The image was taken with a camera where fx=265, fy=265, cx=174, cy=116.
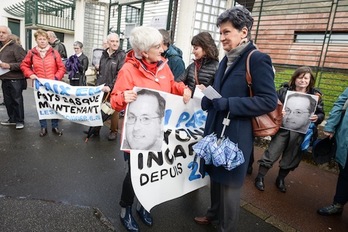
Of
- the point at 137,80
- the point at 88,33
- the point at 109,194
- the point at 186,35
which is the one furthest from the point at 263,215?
the point at 88,33

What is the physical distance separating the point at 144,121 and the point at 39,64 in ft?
11.6

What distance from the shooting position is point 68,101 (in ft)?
16.2

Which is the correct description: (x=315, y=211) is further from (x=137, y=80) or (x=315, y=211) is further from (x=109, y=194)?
(x=137, y=80)

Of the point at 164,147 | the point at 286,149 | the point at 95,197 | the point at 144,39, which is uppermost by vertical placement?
the point at 144,39

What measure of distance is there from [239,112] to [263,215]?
1.76m

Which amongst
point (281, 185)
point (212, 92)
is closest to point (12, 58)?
point (212, 92)

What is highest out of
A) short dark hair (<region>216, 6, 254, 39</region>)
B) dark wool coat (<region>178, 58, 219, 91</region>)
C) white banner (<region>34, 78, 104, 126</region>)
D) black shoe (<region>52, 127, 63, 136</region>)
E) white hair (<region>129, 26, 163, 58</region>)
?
short dark hair (<region>216, 6, 254, 39</region>)

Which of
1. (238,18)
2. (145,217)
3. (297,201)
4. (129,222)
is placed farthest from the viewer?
(297,201)

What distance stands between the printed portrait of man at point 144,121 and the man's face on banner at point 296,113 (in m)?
1.94

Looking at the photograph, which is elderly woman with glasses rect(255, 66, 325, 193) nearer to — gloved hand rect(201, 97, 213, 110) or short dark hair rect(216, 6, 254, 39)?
gloved hand rect(201, 97, 213, 110)

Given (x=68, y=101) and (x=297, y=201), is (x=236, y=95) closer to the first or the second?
(x=297, y=201)

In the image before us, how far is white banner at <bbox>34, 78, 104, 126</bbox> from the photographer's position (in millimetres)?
4832

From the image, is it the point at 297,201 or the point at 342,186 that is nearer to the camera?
the point at 342,186

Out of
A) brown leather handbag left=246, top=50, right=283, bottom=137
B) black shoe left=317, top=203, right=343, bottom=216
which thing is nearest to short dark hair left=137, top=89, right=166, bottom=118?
brown leather handbag left=246, top=50, right=283, bottom=137
